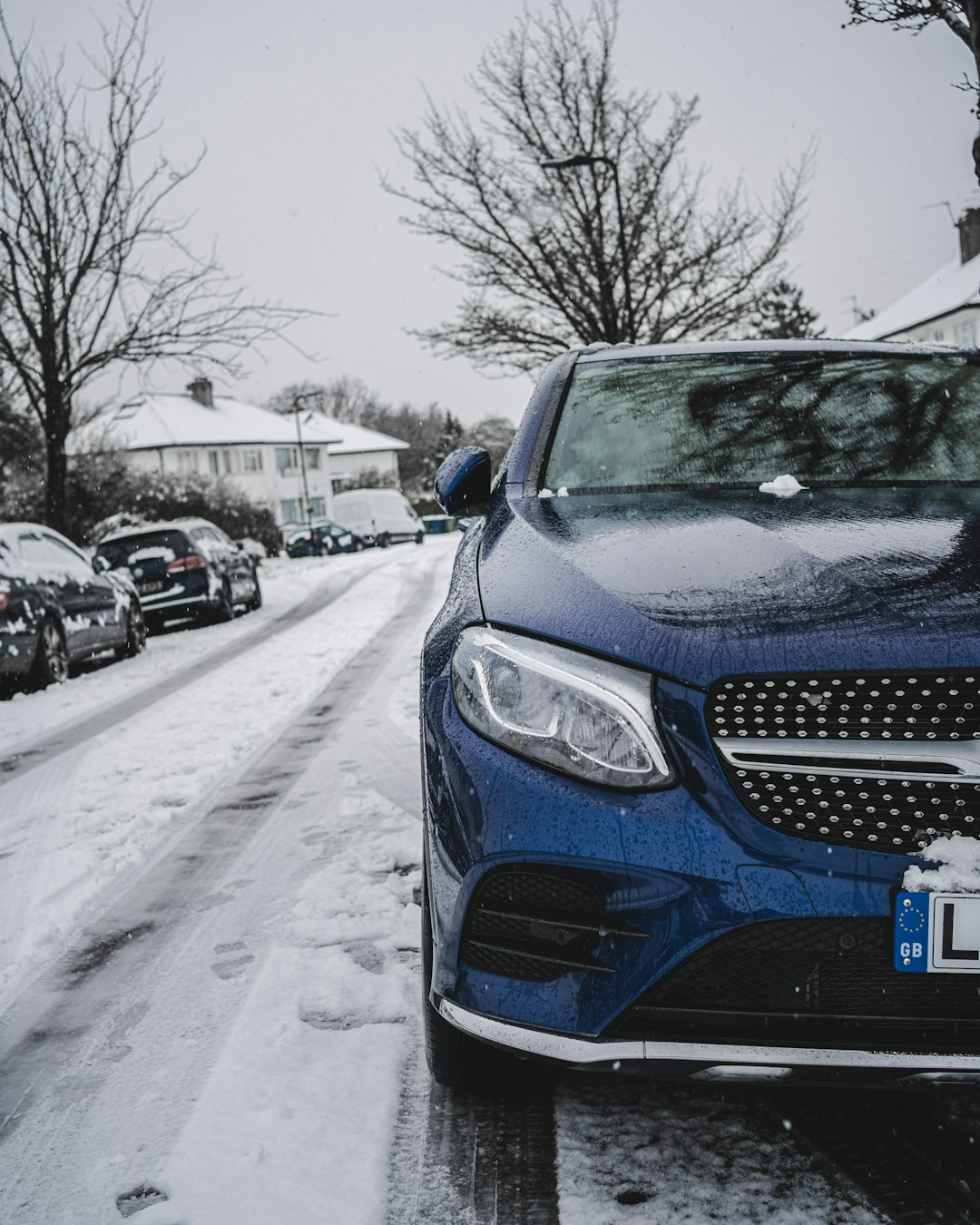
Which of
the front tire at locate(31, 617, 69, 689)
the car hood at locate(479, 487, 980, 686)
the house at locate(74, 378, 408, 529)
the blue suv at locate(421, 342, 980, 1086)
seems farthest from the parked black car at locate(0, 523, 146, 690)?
the house at locate(74, 378, 408, 529)

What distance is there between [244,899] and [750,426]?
2.15m

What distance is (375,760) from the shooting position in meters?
5.55

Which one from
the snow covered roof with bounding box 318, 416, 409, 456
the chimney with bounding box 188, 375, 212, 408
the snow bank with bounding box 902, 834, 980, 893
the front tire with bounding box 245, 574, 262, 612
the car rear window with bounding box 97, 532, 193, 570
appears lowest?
the front tire with bounding box 245, 574, 262, 612

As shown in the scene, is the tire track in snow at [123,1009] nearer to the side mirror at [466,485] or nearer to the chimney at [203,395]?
the side mirror at [466,485]

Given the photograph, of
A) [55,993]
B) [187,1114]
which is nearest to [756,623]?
[187,1114]

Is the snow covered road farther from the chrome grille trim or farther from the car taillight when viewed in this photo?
the car taillight

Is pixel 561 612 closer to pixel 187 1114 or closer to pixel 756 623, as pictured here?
pixel 756 623

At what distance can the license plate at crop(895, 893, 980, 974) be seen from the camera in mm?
1636

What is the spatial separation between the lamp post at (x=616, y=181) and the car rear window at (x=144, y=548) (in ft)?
22.1

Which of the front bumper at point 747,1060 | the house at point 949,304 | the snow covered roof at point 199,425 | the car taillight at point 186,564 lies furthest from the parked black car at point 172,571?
the snow covered roof at point 199,425

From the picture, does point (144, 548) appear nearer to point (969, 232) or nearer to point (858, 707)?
point (858, 707)

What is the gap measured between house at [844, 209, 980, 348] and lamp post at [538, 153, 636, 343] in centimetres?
2790

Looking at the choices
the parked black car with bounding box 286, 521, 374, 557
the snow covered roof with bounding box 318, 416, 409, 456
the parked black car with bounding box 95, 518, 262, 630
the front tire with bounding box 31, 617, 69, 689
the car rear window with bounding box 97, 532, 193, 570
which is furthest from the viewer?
the snow covered roof with bounding box 318, 416, 409, 456

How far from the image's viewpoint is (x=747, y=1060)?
1.69 metres
